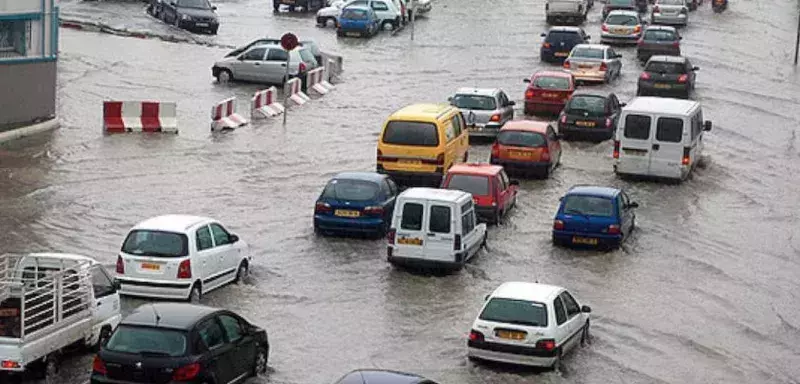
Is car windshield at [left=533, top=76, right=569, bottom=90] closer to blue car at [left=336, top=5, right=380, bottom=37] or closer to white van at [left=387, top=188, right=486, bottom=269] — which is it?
white van at [left=387, top=188, right=486, bottom=269]

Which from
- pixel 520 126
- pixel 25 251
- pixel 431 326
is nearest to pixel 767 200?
pixel 520 126

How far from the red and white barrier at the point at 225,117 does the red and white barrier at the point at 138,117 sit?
3.69 ft

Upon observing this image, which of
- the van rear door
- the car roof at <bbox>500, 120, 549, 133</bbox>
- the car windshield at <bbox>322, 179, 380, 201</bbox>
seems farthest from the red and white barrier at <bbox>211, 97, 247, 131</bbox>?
the car windshield at <bbox>322, 179, 380, 201</bbox>

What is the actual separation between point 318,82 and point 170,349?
109ft

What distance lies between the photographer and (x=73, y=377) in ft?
72.6

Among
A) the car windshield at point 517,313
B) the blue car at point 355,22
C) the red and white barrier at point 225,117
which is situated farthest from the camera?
the blue car at point 355,22

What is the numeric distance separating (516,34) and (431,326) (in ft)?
150

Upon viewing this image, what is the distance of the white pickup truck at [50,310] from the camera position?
69.4ft

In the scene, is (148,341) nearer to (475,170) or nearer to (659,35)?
(475,170)

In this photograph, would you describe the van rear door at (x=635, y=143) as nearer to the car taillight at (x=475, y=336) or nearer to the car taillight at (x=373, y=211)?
the car taillight at (x=373, y=211)

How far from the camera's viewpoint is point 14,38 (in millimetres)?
40750

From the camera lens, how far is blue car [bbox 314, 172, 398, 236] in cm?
3195

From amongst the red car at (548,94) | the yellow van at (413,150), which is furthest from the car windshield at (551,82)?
the yellow van at (413,150)

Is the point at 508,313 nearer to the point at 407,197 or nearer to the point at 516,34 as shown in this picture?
the point at 407,197
